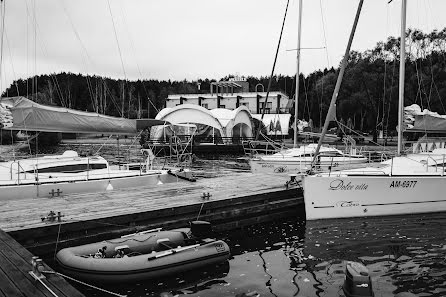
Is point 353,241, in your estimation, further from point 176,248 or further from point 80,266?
point 80,266

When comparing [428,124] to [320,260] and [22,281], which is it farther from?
[22,281]

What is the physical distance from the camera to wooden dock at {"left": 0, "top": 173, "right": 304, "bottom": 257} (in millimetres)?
9898

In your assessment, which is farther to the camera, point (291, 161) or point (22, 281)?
point (291, 161)

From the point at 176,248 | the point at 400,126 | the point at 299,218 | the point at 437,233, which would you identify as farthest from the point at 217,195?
the point at 400,126

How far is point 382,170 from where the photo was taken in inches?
604

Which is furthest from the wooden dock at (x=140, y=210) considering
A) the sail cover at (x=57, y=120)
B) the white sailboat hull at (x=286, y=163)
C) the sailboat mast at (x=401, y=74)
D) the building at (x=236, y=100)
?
the building at (x=236, y=100)

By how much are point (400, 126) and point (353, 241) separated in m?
7.19

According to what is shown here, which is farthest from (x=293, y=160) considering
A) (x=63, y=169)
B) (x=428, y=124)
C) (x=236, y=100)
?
(x=236, y=100)

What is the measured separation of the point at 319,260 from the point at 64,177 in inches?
395

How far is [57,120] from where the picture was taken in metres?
14.5

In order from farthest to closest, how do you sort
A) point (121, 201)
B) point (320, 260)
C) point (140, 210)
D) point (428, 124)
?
point (428, 124), point (121, 201), point (140, 210), point (320, 260)

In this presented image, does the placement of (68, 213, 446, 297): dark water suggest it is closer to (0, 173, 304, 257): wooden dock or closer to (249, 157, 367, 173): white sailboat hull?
(0, 173, 304, 257): wooden dock

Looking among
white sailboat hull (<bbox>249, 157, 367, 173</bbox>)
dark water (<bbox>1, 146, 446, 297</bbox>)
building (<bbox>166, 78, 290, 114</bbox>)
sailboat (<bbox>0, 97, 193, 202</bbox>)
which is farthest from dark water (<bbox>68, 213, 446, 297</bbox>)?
building (<bbox>166, 78, 290, 114</bbox>)

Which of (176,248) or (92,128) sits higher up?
(92,128)
